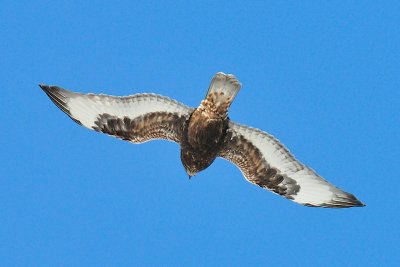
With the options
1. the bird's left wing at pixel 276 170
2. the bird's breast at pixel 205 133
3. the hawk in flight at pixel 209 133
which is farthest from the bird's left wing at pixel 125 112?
the bird's left wing at pixel 276 170

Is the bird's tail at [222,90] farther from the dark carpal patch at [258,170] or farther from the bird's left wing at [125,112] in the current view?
the dark carpal patch at [258,170]

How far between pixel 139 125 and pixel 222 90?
7.03 feet

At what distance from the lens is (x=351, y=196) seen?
22.3 metres

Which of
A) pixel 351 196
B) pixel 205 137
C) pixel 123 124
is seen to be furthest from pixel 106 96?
pixel 351 196

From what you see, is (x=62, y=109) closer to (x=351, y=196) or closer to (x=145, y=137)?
(x=145, y=137)

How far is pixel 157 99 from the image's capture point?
21.8 metres

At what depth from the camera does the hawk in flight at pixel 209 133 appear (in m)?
21.8

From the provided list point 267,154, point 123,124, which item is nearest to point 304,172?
point 267,154

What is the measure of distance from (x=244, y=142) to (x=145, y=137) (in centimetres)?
220

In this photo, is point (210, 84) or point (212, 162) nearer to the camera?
point (210, 84)

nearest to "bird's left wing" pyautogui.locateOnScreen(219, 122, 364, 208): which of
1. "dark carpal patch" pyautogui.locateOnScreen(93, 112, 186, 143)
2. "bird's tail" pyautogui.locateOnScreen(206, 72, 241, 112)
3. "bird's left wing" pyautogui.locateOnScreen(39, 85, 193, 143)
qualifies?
"bird's tail" pyautogui.locateOnScreen(206, 72, 241, 112)

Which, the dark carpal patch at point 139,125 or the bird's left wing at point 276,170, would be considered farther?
the bird's left wing at point 276,170

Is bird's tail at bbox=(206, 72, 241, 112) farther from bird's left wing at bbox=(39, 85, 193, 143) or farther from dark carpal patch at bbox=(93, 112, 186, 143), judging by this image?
dark carpal patch at bbox=(93, 112, 186, 143)

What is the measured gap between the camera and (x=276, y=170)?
895 inches
